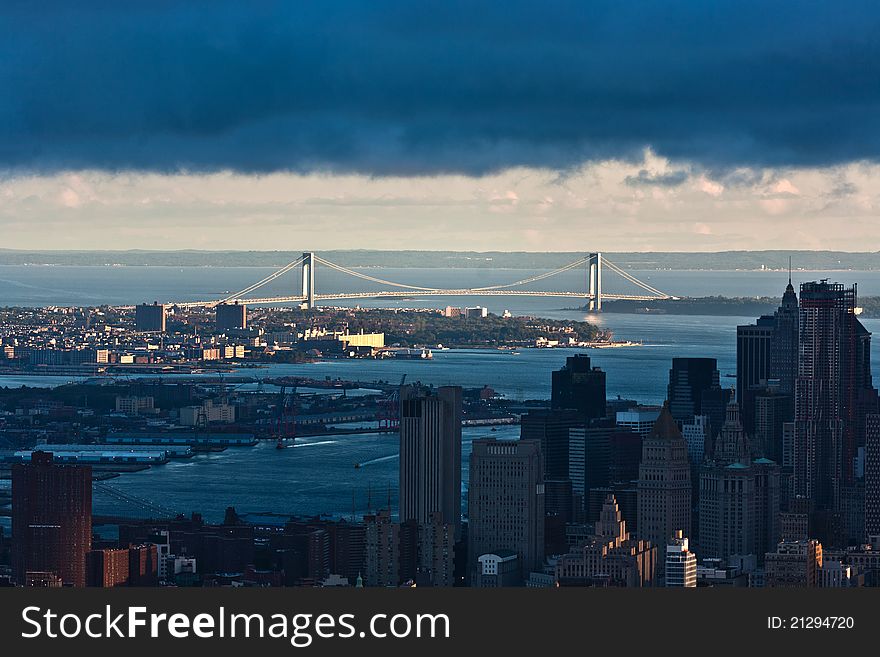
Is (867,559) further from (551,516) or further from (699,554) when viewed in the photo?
(551,516)

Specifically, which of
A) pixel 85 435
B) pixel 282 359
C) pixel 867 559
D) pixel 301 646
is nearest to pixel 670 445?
pixel 867 559

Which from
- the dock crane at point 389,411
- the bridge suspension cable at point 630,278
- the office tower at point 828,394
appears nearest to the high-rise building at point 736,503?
the office tower at point 828,394

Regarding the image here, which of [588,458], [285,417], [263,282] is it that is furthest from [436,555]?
[263,282]

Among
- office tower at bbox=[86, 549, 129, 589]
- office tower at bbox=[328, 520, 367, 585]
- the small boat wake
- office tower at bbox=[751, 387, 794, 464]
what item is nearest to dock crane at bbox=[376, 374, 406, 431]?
the small boat wake

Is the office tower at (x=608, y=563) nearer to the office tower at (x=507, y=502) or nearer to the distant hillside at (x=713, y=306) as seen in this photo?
the office tower at (x=507, y=502)

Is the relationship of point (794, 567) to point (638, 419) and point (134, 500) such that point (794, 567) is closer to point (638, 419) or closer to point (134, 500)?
point (638, 419)

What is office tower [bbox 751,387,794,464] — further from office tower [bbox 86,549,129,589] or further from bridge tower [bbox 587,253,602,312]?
bridge tower [bbox 587,253,602,312]
